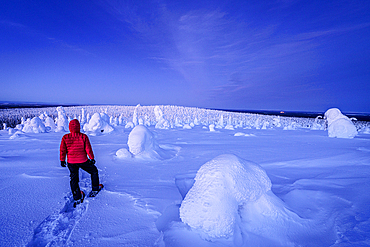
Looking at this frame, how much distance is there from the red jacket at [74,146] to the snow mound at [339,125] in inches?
888

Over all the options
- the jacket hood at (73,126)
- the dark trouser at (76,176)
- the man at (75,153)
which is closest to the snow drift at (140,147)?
the dark trouser at (76,176)

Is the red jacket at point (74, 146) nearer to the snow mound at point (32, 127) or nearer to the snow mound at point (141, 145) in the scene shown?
the snow mound at point (141, 145)

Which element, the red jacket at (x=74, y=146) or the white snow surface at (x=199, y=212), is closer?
the white snow surface at (x=199, y=212)

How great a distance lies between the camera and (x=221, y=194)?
8.68ft

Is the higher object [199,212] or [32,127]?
[199,212]

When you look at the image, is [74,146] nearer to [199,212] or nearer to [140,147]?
[199,212]

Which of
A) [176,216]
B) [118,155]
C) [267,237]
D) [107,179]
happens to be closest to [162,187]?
[176,216]

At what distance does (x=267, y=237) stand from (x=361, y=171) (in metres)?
5.92

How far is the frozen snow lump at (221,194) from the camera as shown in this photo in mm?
2494

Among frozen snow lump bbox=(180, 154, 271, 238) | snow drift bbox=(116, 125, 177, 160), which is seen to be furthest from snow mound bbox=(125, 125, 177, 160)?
frozen snow lump bbox=(180, 154, 271, 238)

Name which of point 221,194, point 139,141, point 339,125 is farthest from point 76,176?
point 339,125

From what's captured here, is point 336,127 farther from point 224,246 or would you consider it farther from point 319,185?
point 224,246

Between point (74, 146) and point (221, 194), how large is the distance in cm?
359

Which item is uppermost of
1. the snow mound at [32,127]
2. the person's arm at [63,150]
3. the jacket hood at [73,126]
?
the jacket hood at [73,126]
